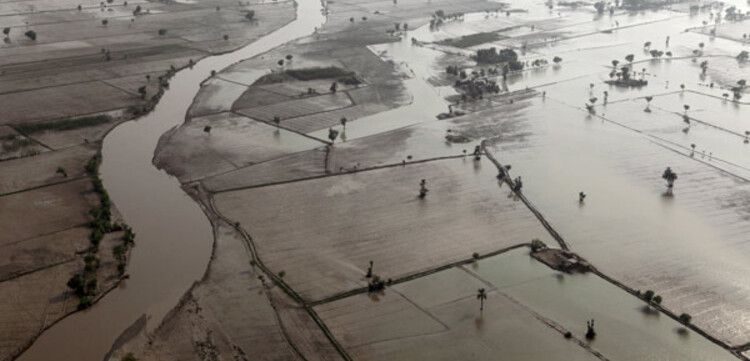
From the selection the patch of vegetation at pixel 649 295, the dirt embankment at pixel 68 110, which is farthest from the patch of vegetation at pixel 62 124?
the patch of vegetation at pixel 649 295

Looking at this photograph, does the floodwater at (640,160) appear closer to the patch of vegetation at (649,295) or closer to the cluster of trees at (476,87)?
the patch of vegetation at (649,295)

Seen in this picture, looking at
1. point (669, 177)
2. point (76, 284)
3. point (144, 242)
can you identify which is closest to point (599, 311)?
point (669, 177)

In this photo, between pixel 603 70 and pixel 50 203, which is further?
pixel 603 70

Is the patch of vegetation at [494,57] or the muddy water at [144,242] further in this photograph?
the patch of vegetation at [494,57]

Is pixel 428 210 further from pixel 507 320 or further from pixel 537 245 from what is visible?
pixel 507 320

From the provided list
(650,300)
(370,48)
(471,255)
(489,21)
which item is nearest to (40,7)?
(370,48)

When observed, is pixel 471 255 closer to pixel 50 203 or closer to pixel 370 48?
pixel 50 203

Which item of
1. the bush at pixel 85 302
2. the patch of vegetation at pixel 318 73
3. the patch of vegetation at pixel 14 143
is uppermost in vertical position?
the patch of vegetation at pixel 318 73
